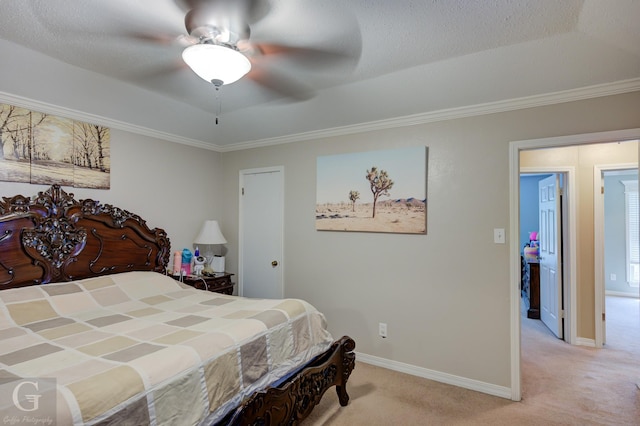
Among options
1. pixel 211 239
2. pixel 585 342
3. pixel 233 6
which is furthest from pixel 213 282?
pixel 585 342

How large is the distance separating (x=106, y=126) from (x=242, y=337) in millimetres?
2457

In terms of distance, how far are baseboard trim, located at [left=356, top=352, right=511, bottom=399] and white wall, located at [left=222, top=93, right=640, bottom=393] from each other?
0.06 feet

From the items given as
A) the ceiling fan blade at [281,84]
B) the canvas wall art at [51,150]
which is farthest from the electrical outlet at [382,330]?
the canvas wall art at [51,150]

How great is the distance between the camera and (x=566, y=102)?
2.40m

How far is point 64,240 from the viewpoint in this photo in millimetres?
2592

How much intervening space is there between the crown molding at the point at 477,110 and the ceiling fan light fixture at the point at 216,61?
168 centimetres

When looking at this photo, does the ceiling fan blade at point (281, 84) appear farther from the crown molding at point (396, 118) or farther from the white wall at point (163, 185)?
the white wall at point (163, 185)

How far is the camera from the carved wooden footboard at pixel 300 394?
1573mm

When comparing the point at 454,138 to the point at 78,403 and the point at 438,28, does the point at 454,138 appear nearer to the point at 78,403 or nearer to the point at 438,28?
the point at 438,28

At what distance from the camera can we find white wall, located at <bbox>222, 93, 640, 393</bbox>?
8.40 feet

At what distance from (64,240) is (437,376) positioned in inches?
130

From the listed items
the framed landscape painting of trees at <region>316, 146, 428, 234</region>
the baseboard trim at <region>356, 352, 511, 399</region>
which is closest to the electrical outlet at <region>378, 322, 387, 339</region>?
the baseboard trim at <region>356, 352, 511, 399</region>

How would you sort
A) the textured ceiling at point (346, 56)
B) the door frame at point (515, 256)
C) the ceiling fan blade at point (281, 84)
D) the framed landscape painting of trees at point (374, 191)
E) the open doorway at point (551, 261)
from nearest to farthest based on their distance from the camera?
1. the textured ceiling at point (346, 56)
2. the ceiling fan blade at point (281, 84)
3. the door frame at point (515, 256)
4. the framed landscape painting of trees at point (374, 191)
5. the open doorway at point (551, 261)

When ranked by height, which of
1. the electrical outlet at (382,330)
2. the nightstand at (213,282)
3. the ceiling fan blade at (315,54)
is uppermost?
the ceiling fan blade at (315,54)
